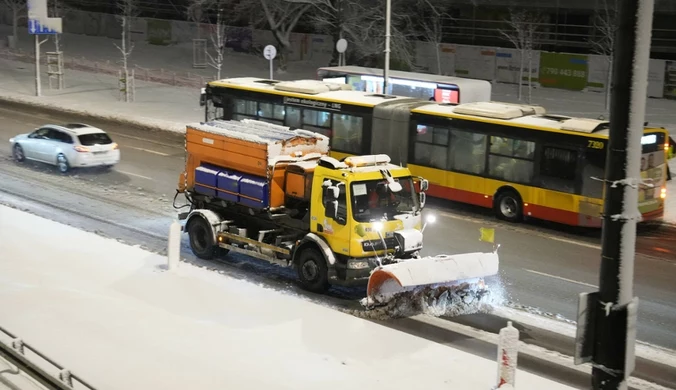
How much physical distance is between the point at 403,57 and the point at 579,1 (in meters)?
11.3

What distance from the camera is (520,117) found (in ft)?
73.6

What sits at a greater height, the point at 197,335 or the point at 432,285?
the point at 432,285

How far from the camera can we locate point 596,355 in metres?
7.14

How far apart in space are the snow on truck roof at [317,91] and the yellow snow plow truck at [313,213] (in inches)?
283

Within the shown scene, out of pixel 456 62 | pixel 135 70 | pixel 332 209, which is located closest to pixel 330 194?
pixel 332 209

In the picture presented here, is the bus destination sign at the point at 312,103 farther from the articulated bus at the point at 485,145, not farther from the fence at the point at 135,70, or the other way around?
the fence at the point at 135,70

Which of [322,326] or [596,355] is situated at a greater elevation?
[596,355]

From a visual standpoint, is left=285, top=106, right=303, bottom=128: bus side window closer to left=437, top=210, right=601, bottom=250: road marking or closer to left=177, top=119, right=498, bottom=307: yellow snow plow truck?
left=437, top=210, right=601, bottom=250: road marking

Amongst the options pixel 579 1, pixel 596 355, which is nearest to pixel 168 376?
pixel 596 355

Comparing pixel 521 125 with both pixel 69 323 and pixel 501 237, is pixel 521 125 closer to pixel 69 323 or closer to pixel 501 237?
pixel 501 237

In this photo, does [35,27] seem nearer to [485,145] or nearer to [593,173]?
[485,145]

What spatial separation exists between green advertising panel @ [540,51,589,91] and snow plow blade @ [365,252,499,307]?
3368 cm

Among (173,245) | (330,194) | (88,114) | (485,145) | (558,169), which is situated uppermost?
(485,145)

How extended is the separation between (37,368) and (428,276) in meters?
6.22
